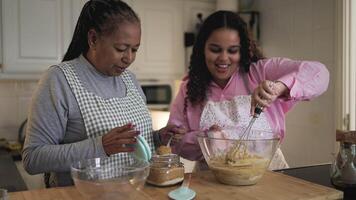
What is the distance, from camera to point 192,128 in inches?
52.2

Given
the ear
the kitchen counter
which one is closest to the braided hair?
the ear

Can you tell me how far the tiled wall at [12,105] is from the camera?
235cm

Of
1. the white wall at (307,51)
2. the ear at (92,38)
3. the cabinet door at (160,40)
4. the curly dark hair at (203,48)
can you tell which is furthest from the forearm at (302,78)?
the cabinet door at (160,40)

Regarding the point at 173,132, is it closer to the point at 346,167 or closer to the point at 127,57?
the point at 127,57

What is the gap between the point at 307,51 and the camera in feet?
7.27

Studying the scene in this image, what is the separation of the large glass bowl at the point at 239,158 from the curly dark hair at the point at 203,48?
366 millimetres

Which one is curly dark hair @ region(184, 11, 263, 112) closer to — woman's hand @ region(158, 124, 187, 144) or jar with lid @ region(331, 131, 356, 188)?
woman's hand @ region(158, 124, 187, 144)

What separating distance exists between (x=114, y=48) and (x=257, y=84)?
531 mm

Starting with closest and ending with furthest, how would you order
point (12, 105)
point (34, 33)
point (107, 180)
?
point (107, 180)
point (34, 33)
point (12, 105)

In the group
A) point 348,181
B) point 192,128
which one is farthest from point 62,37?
point 348,181

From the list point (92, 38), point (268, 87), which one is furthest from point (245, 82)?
point (92, 38)

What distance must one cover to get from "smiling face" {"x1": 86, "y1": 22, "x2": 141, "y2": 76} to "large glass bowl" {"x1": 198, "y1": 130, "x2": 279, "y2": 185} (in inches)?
12.3

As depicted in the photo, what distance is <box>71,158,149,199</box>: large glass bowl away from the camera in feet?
2.53

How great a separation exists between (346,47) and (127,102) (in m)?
1.34
